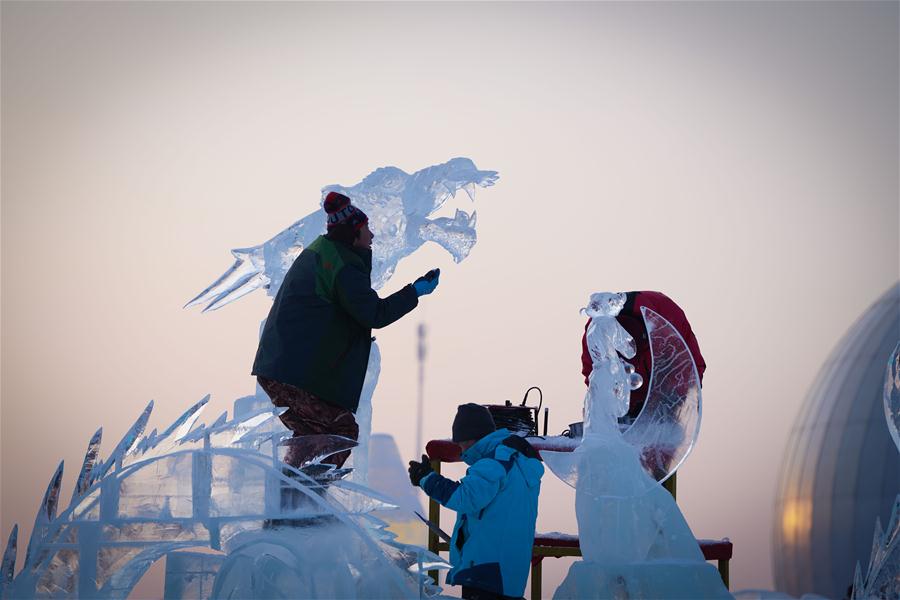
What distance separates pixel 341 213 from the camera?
5.41m

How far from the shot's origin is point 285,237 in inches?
239

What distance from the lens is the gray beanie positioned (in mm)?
4926

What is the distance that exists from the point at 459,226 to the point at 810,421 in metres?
22.8

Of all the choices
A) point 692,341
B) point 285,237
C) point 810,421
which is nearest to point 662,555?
point 692,341

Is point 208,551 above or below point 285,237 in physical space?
below

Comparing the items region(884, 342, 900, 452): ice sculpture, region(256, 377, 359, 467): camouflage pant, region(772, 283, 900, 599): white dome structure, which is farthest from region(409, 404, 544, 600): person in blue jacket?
region(772, 283, 900, 599): white dome structure

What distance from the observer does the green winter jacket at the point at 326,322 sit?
5.18 metres

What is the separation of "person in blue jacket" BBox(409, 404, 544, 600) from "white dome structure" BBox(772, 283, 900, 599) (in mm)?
20364

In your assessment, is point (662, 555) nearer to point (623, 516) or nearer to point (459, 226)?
point (623, 516)

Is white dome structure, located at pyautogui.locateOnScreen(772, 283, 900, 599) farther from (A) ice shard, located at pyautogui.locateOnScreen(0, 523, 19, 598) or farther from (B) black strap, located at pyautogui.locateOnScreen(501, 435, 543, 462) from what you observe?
(A) ice shard, located at pyautogui.locateOnScreen(0, 523, 19, 598)

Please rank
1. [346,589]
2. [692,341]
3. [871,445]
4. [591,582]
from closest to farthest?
1. [346,589]
2. [591,582]
3. [692,341]
4. [871,445]

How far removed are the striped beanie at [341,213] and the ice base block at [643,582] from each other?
180cm

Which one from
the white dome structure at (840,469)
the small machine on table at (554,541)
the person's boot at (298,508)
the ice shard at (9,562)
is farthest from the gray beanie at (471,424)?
the white dome structure at (840,469)

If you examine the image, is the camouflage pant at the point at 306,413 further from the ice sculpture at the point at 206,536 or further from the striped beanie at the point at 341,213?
the striped beanie at the point at 341,213
